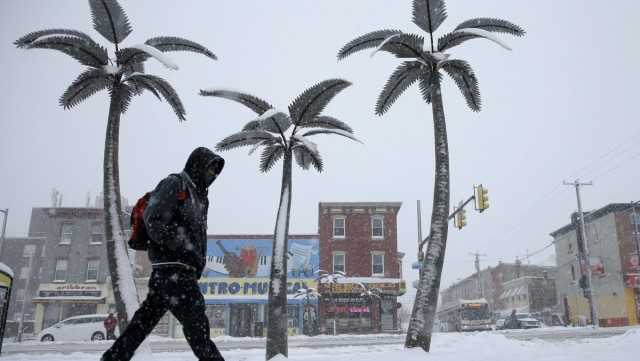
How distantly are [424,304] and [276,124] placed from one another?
5670 millimetres

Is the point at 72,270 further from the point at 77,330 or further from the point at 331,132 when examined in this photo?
the point at 331,132

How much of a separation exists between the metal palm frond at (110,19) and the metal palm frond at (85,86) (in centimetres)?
99

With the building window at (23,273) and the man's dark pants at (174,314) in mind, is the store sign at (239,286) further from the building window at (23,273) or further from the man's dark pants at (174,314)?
the man's dark pants at (174,314)

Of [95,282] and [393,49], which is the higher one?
[393,49]

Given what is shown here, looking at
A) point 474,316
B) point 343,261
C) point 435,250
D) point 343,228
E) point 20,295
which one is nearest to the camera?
point 435,250

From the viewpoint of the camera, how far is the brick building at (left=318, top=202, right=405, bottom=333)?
3653 cm

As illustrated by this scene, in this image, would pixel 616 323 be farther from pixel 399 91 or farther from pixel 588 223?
pixel 399 91

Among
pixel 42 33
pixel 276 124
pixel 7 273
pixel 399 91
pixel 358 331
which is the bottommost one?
pixel 358 331

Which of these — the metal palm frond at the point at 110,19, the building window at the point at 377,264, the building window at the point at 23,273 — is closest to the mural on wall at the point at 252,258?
the building window at the point at 377,264

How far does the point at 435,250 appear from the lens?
450 inches

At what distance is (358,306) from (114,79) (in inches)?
1093

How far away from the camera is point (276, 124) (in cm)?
1255

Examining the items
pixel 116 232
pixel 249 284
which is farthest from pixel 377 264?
pixel 116 232

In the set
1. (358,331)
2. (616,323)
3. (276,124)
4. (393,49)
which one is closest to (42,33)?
(276,124)
